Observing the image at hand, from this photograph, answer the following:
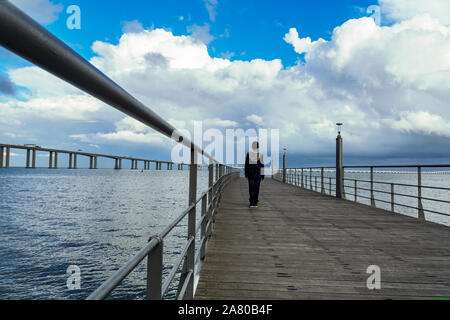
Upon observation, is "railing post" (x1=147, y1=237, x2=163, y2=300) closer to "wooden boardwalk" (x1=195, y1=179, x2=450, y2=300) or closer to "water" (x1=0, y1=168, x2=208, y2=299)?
"wooden boardwalk" (x1=195, y1=179, x2=450, y2=300)

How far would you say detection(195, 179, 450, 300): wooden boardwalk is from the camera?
2641 millimetres

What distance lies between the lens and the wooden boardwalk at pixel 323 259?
2641mm

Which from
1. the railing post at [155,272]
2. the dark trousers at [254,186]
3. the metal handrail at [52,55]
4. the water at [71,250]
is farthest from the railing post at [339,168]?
the metal handrail at [52,55]

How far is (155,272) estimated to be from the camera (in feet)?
3.76

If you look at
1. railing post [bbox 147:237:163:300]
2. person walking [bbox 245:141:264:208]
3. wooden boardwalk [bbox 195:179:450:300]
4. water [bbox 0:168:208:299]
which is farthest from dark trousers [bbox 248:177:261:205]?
railing post [bbox 147:237:163:300]

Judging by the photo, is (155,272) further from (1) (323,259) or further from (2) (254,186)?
(2) (254,186)

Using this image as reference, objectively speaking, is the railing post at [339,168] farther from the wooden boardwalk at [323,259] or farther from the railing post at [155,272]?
the railing post at [155,272]

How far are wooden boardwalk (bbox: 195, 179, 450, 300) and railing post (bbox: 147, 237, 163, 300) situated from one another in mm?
1446

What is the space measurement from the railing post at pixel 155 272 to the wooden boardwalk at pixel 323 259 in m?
1.45

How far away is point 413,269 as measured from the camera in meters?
3.17
